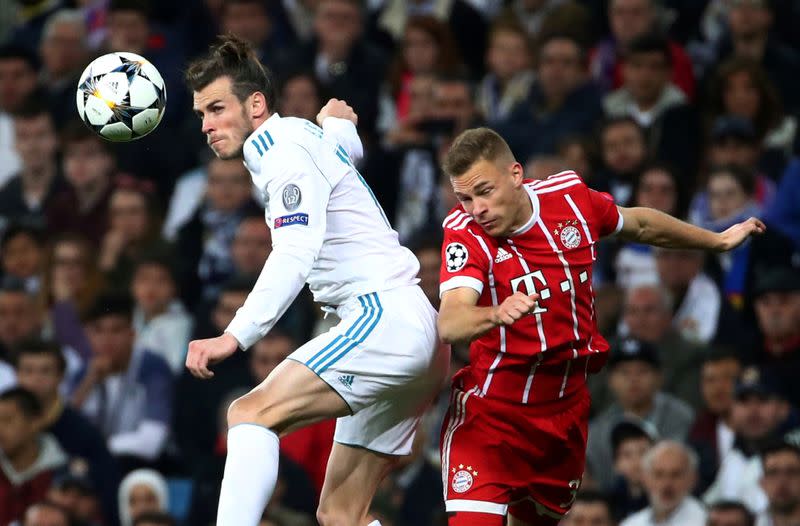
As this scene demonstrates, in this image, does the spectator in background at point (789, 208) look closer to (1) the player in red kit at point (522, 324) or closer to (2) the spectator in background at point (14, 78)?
(1) the player in red kit at point (522, 324)

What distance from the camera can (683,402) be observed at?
10.4m

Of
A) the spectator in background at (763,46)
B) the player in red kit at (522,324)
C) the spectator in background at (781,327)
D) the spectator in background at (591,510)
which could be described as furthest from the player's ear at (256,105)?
the spectator in background at (763,46)

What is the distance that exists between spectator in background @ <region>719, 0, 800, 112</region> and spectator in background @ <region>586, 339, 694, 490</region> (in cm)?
281

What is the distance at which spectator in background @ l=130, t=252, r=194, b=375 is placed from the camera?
12195 millimetres

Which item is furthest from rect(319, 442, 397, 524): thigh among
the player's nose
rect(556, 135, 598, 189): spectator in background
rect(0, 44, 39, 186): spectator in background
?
rect(0, 44, 39, 186): spectator in background

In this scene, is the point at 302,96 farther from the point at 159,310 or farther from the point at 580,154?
the point at 580,154

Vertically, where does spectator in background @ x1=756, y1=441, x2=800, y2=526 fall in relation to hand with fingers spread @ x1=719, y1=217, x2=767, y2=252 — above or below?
below

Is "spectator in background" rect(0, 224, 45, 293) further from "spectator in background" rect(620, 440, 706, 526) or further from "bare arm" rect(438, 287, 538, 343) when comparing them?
"bare arm" rect(438, 287, 538, 343)

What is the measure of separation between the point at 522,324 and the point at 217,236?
6.01 meters

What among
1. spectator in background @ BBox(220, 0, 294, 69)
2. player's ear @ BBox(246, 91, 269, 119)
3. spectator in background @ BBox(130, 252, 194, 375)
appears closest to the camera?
player's ear @ BBox(246, 91, 269, 119)

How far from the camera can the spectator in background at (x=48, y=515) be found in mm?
10547

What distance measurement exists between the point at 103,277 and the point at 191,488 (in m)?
2.43

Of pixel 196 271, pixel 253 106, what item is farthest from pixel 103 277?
pixel 253 106

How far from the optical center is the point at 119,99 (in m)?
7.39
